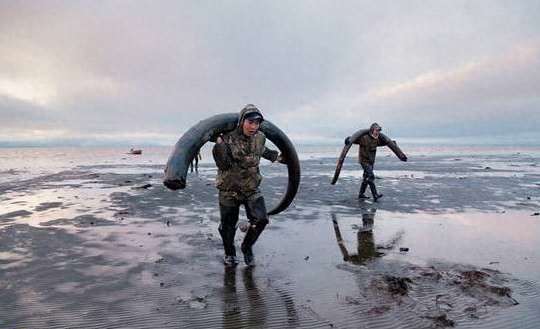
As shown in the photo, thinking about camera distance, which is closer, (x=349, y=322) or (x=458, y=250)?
(x=349, y=322)

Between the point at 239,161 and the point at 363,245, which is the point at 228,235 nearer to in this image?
the point at 239,161

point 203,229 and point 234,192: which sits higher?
point 234,192

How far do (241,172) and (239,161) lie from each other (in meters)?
0.18

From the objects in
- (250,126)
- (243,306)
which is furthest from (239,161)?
→ (243,306)

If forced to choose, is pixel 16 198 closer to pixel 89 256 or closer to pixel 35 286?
pixel 89 256

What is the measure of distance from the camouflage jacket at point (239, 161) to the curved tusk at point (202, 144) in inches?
11.2

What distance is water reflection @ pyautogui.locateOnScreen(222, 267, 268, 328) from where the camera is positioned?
4.75 meters

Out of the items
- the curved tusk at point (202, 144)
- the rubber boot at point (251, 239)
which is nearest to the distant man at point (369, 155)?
the curved tusk at point (202, 144)

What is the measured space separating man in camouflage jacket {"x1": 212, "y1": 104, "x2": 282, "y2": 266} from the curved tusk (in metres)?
0.27

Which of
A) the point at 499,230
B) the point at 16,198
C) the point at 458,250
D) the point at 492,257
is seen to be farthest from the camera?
the point at 16,198

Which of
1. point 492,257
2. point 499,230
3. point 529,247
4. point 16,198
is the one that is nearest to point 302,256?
point 492,257

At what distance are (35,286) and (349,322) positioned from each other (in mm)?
4319

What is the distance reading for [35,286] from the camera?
5.99 m

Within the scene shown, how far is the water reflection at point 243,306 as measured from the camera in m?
4.75
